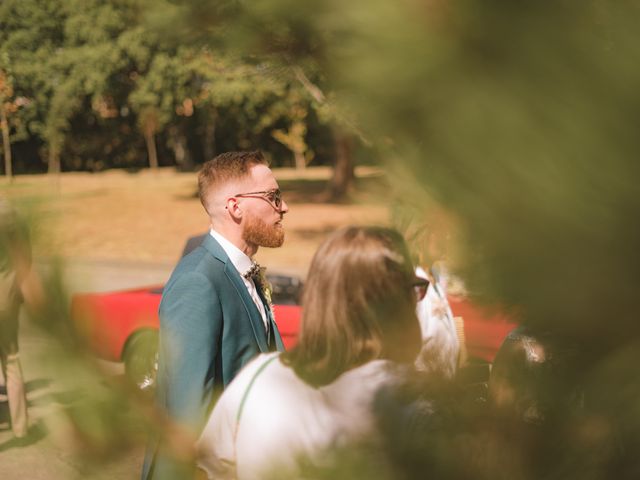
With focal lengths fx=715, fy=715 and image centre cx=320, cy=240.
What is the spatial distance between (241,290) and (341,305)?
87 cm

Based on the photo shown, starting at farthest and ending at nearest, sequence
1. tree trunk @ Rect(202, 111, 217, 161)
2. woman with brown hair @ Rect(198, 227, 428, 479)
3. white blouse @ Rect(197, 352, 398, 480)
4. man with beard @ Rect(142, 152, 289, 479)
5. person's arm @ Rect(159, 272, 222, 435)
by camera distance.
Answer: tree trunk @ Rect(202, 111, 217, 161), man with beard @ Rect(142, 152, 289, 479), person's arm @ Rect(159, 272, 222, 435), woman with brown hair @ Rect(198, 227, 428, 479), white blouse @ Rect(197, 352, 398, 480)

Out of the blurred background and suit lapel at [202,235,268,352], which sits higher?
the blurred background

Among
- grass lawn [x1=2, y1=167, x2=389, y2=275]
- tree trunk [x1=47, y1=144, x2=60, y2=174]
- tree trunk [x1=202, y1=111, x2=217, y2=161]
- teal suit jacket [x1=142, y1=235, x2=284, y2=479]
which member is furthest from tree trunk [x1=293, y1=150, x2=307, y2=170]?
tree trunk [x1=47, y1=144, x2=60, y2=174]

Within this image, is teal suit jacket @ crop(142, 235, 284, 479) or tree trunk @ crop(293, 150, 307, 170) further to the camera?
tree trunk @ crop(293, 150, 307, 170)

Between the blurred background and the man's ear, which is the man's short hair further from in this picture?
the blurred background

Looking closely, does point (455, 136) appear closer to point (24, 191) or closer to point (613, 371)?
point (613, 371)

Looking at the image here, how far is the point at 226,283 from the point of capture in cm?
245

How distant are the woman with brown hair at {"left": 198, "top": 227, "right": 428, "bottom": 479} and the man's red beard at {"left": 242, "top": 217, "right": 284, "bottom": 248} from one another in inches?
33.3

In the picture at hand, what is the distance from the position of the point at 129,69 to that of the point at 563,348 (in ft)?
105

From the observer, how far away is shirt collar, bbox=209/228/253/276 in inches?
101

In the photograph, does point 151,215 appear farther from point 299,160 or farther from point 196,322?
point 196,322

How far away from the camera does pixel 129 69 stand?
1212 inches

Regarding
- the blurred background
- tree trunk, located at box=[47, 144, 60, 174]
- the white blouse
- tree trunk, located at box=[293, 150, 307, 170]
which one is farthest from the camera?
tree trunk, located at box=[293, 150, 307, 170]

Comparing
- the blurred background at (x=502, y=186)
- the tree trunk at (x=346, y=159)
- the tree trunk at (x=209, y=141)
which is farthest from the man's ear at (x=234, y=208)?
the tree trunk at (x=209, y=141)
